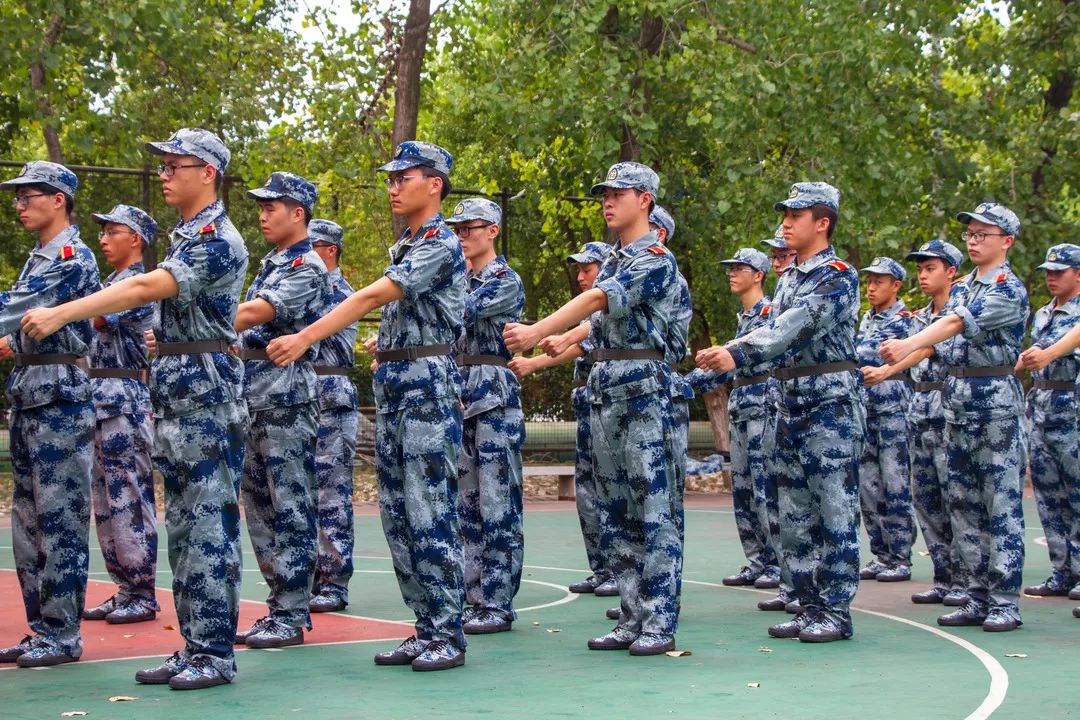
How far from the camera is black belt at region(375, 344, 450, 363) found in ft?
24.9

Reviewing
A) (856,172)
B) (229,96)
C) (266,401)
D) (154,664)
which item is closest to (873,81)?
(856,172)

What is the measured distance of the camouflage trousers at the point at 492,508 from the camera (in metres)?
9.11

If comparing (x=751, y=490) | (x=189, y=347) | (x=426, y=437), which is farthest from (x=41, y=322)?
(x=751, y=490)

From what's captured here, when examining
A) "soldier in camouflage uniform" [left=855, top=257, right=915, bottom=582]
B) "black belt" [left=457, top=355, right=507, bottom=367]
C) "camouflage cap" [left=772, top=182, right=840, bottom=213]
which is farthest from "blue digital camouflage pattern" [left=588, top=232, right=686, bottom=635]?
"soldier in camouflage uniform" [left=855, top=257, right=915, bottom=582]

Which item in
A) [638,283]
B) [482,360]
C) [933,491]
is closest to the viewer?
[638,283]

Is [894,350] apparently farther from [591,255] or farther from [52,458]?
[52,458]

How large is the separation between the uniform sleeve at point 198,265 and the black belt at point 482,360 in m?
2.55

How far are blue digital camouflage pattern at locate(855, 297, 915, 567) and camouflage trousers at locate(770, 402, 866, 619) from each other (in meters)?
3.08

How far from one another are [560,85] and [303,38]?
469cm

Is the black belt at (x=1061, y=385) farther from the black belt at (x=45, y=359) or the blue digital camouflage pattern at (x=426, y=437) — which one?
the black belt at (x=45, y=359)

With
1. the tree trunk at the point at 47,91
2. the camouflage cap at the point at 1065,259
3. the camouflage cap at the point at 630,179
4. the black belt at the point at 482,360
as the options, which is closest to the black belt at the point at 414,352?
the camouflage cap at the point at 630,179

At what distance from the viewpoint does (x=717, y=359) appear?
7.69 meters

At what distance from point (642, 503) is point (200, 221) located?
272cm

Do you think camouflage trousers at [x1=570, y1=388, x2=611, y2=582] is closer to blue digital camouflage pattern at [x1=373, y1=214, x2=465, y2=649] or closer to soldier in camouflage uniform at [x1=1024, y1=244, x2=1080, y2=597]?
soldier in camouflage uniform at [x1=1024, y1=244, x2=1080, y2=597]
